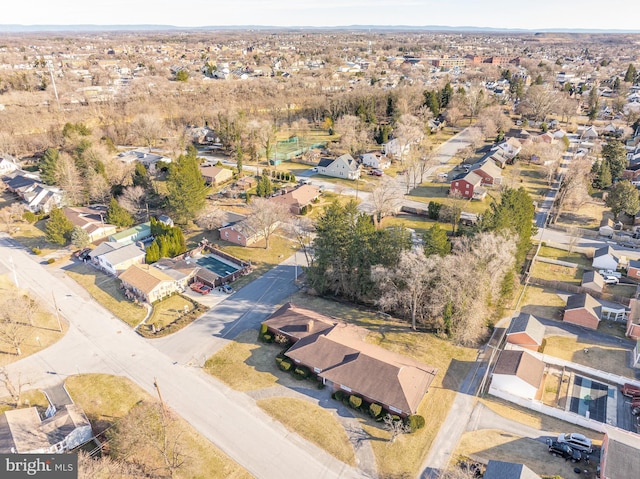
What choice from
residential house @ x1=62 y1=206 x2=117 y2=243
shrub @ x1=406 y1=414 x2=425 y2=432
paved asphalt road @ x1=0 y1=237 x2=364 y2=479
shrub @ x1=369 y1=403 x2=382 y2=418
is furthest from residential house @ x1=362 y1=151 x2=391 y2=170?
shrub @ x1=406 y1=414 x2=425 y2=432

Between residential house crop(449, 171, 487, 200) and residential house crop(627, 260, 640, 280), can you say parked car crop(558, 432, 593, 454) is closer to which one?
residential house crop(627, 260, 640, 280)

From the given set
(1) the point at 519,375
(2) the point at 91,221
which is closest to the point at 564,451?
(1) the point at 519,375

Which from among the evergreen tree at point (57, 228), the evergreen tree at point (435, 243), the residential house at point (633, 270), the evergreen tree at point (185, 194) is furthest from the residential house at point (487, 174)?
the evergreen tree at point (57, 228)

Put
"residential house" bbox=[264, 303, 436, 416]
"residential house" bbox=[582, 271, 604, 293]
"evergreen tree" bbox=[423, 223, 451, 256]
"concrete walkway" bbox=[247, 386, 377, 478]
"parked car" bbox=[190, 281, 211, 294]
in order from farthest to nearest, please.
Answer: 1. "parked car" bbox=[190, 281, 211, 294]
2. "residential house" bbox=[582, 271, 604, 293]
3. "evergreen tree" bbox=[423, 223, 451, 256]
4. "residential house" bbox=[264, 303, 436, 416]
5. "concrete walkway" bbox=[247, 386, 377, 478]

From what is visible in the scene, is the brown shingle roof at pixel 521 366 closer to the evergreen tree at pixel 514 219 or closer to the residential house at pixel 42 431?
the evergreen tree at pixel 514 219

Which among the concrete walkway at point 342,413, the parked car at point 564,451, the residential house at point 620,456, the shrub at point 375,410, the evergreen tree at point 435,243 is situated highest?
the evergreen tree at point 435,243

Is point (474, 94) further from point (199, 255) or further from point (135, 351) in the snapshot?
point (135, 351)

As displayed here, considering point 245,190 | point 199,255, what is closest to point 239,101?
point 245,190
